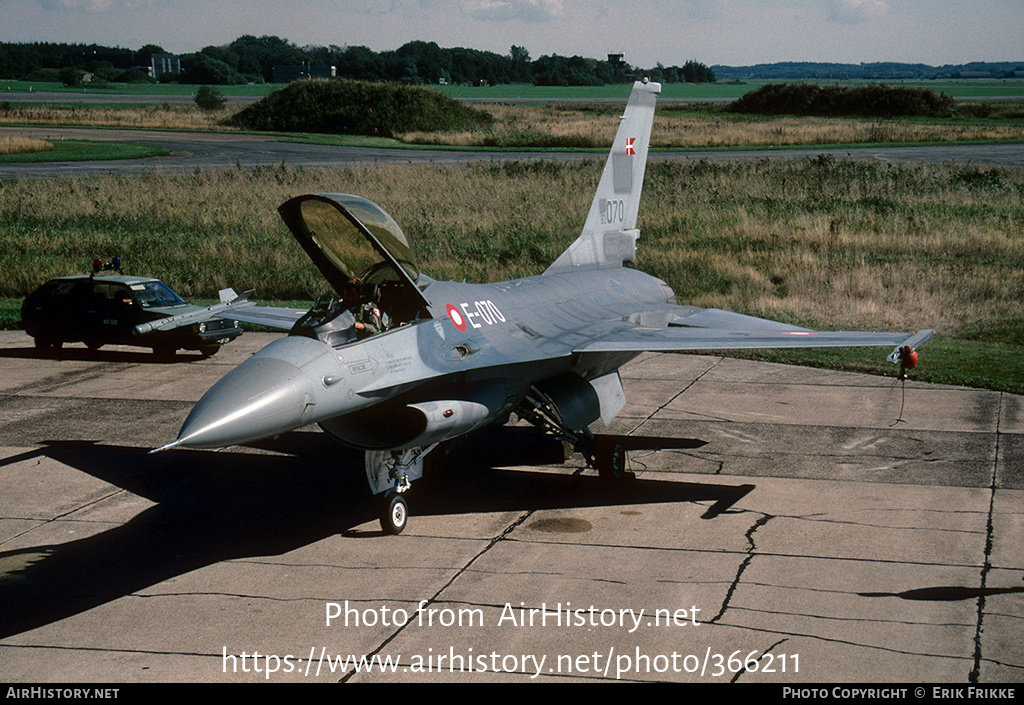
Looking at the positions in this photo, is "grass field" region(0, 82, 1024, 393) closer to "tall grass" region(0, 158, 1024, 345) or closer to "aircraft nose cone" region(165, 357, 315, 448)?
"tall grass" region(0, 158, 1024, 345)

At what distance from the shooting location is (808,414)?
17.1m

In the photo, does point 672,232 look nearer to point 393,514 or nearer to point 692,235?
point 692,235

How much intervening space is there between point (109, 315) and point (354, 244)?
12.8m

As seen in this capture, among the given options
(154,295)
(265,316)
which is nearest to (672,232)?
(154,295)

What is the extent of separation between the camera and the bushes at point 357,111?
3401 inches

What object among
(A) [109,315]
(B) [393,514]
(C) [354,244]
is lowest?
(B) [393,514]

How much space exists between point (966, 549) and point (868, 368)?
9872 mm

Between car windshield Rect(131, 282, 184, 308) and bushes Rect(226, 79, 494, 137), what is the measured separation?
63751mm

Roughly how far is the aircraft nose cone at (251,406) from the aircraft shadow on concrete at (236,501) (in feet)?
7.45

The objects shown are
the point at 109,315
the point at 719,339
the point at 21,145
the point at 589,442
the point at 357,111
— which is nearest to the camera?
the point at 719,339

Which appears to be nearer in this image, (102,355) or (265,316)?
(265,316)

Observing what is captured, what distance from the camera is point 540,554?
11.2 meters

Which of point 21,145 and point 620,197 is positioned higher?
point 21,145

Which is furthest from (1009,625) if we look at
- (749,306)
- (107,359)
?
(107,359)
